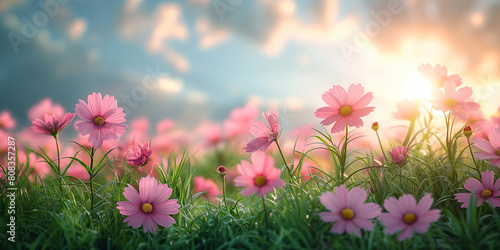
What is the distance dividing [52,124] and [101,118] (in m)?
0.17

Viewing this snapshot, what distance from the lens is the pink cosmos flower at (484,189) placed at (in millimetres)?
1270

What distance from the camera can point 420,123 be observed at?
180 cm

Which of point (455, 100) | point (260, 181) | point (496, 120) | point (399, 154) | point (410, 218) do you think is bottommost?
point (410, 218)

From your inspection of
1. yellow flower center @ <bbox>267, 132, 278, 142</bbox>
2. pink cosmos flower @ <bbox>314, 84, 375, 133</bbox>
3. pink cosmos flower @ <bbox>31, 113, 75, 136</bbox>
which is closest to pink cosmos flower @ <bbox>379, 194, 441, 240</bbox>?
pink cosmos flower @ <bbox>314, 84, 375, 133</bbox>

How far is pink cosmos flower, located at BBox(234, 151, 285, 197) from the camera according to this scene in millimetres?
970

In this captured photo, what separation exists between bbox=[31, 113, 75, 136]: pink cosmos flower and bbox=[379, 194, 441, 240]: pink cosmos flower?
41.3 inches

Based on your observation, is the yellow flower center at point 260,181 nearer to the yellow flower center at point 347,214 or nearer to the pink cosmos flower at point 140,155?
the yellow flower center at point 347,214

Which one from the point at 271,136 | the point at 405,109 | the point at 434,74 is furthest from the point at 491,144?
the point at 271,136

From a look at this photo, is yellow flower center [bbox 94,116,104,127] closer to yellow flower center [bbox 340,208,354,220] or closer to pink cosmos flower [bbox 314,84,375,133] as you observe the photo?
pink cosmos flower [bbox 314,84,375,133]

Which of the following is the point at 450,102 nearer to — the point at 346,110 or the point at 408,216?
the point at 346,110

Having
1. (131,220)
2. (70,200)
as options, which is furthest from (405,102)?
(70,200)

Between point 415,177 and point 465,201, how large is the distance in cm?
21

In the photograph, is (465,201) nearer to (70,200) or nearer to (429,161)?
(429,161)

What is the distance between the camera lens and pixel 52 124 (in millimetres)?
1283
